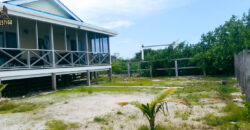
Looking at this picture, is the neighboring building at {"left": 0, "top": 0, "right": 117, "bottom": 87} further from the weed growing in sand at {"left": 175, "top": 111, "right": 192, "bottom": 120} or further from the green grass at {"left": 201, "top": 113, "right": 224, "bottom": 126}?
the green grass at {"left": 201, "top": 113, "right": 224, "bottom": 126}

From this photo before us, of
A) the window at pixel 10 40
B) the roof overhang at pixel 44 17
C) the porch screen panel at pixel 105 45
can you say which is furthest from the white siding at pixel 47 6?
the porch screen panel at pixel 105 45

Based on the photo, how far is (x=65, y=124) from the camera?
4.09 meters

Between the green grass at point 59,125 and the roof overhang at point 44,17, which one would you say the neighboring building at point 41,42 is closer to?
the roof overhang at point 44,17

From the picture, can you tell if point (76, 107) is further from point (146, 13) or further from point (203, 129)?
point (146, 13)

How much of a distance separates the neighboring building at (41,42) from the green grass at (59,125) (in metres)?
4.21

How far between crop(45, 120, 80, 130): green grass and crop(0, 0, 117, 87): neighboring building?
4.21 m

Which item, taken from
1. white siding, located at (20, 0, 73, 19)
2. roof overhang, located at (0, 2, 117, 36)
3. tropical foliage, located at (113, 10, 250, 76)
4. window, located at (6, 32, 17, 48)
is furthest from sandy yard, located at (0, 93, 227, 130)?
tropical foliage, located at (113, 10, 250, 76)

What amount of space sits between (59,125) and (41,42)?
891 cm

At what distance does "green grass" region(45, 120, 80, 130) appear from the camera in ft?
12.7

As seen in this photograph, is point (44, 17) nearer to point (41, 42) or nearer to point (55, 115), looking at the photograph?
point (41, 42)

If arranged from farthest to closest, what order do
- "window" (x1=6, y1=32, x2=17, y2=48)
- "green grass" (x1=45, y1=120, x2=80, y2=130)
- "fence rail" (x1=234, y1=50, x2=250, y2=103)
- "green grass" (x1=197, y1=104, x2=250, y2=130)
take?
"window" (x1=6, y1=32, x2=17, y2=48)
"fence rail" (x1=234, y1=50, x2=250, y2=103)
"green grass" (x1=45, y1=120, x2=80, y2=130)
"green grass" (x1=197, y1=104, x2=250, y2=130)

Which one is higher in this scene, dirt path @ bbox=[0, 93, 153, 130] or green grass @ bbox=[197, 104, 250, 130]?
green grass @ bbox=[197, 104, 250, 130]

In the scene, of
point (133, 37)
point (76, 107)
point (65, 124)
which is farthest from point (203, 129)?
point (133, 37)

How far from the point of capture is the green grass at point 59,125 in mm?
3857
